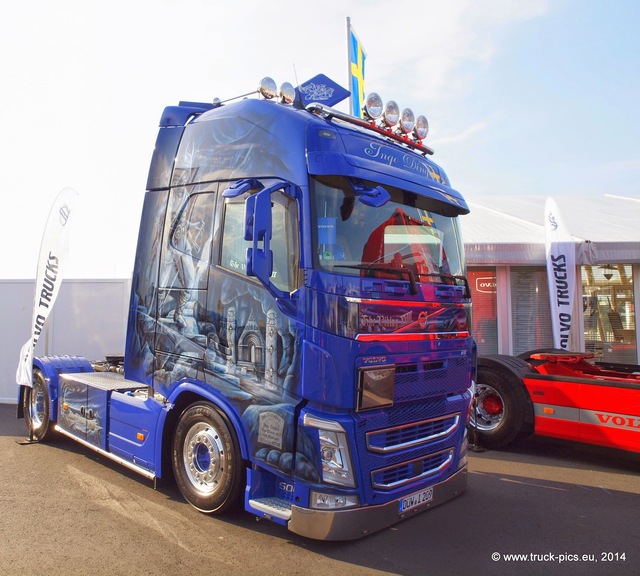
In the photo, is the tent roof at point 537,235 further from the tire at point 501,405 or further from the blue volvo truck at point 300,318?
the blue volvo truck at point 300,318

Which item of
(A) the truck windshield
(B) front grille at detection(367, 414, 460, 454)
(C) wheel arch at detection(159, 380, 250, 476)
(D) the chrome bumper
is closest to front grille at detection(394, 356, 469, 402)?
(B) front grille at detection(367, 414, 460, 454)

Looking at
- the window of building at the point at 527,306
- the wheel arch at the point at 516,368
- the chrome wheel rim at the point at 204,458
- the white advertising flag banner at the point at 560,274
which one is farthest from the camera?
the window of building at the point at 527,306

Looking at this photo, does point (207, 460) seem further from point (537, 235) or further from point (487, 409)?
point (537, 235)

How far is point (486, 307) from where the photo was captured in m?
13.3

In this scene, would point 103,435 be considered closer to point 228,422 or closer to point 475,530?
point 228,422

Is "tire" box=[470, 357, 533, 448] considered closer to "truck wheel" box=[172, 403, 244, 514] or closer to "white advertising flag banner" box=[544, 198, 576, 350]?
"white advertising flag banner" box=[544, 198, 576, 350]

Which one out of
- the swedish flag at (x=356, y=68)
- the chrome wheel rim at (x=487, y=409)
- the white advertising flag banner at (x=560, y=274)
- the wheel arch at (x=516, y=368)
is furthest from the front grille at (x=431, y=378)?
the swedish flag at (x=356, y=68)

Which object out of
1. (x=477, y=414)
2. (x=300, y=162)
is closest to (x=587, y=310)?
(x=477, y=414)

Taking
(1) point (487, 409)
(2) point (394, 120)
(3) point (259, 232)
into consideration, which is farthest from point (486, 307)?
(3) point (259, 232)

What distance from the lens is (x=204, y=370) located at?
474cm

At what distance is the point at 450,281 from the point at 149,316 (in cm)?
282

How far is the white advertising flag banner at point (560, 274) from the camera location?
10797 millimetres

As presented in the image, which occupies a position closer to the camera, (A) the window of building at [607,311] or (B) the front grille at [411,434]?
(B) the front grille at [411,434]

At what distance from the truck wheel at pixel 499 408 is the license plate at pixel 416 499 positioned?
3344mm
